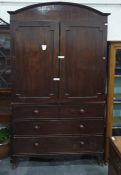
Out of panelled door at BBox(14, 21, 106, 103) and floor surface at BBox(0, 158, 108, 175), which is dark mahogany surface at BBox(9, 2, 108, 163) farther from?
floor surface at BBox(0, 158, 108, 175)

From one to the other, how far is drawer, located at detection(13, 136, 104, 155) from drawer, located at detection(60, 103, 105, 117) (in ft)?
0.97

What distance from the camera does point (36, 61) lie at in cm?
299

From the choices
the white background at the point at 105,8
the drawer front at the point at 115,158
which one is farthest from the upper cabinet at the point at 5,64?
the drawer front at the point at 115,158

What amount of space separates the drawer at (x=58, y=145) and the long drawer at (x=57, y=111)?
287 millimetres

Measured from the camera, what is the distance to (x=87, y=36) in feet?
9.82

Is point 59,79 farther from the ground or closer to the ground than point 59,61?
closer to the ground

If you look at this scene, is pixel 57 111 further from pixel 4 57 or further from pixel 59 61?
pixel 4 57

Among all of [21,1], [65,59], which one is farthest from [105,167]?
[21,1]

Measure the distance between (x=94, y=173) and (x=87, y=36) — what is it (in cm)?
165

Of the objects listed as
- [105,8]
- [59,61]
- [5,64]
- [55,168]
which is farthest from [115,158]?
[105,8]

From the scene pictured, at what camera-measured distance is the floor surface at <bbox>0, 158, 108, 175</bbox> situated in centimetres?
306

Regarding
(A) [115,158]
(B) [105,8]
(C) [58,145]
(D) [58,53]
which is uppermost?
(B) [105,8]

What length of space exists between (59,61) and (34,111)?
69cm

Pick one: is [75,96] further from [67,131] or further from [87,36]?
[87,36]
